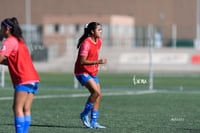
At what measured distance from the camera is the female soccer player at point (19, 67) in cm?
956

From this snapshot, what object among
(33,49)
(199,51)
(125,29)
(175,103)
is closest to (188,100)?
(175,103)

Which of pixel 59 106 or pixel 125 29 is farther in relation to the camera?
pixel 125 29

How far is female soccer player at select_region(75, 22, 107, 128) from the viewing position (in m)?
12.1

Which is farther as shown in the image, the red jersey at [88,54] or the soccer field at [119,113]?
the soccer field at [119,113]

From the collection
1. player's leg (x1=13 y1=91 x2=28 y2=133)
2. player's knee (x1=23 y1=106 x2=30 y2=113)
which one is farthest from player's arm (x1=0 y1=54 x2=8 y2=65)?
player's knee (x1=23 y1=106 x2=30 y2=113)

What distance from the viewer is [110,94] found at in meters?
22.1

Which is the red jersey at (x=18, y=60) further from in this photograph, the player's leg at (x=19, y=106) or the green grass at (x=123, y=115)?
the green grass at (x=123, y=115)

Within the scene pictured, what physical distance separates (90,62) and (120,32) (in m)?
56.3

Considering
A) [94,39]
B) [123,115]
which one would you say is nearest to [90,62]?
[94,39]

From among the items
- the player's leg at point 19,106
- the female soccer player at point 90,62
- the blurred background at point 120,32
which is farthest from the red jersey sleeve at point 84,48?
the blurred background at point 120,32

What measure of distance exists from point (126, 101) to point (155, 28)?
Result: 6085 cm

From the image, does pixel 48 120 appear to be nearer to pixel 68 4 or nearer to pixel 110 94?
pixel 110 94

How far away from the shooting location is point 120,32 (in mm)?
68125

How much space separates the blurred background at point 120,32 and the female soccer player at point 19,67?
30.8 meters
